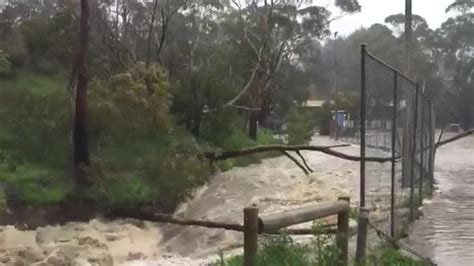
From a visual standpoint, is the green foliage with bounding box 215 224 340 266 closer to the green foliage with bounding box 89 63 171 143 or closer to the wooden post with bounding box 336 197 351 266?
the wooden post with bounding box 336 197 351 266

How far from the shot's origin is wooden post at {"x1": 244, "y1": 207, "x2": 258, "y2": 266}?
611 centimetres

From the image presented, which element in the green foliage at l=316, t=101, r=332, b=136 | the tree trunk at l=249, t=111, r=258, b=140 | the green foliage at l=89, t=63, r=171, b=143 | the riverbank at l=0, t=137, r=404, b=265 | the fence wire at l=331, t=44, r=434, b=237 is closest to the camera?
the fence wire at l=331, t=44, r=434, b=237

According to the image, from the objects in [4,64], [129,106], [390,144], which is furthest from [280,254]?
[4,64]

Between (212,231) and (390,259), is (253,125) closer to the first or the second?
(212,231)

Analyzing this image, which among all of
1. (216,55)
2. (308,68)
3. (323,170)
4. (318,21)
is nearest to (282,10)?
(318,21)

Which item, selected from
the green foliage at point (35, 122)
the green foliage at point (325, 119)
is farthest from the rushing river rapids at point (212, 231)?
the green foliage at point (325, 119)

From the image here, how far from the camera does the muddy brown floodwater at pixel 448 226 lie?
11023mm

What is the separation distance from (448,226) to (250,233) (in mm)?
8604

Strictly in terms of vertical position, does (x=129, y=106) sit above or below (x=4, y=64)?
below

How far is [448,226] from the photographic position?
13898 millimetres

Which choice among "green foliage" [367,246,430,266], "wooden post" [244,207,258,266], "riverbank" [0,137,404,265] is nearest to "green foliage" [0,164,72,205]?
"riverbank" [0,137,404,265]

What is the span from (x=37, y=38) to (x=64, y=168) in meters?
10.1

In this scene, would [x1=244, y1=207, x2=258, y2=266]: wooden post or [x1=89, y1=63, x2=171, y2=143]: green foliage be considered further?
[x1=89, y1=63, x2=171, y2=143]: green foliage

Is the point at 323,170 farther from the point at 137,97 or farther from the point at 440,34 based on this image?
the point at 440,34
